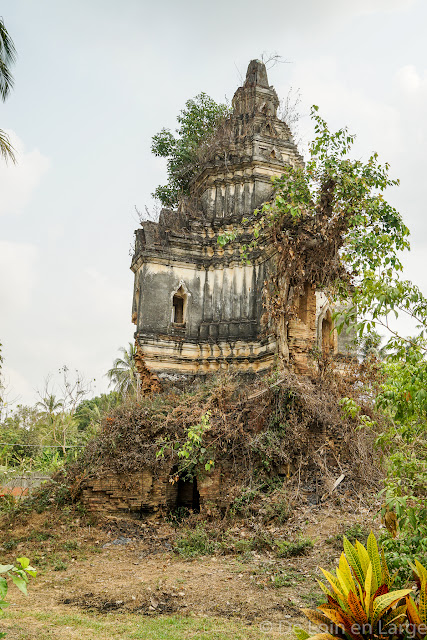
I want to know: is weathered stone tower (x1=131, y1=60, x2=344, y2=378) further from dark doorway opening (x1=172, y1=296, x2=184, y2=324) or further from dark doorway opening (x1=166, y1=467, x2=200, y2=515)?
dark doorway opening (x1=166, y1=467, x2=200, y2=515)

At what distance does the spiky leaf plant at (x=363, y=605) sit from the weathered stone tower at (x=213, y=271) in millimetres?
10000

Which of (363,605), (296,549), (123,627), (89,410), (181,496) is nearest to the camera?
(363,605)

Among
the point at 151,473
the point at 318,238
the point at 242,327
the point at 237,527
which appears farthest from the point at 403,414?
the point at 242,327

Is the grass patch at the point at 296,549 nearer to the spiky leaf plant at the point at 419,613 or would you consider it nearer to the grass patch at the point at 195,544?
the grass patch at the point at 195,544

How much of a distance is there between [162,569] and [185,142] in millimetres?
16378

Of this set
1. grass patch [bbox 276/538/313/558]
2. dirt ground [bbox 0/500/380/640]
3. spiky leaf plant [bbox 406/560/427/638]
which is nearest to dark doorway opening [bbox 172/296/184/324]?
dirt ground [bbox 0/500/380/640]

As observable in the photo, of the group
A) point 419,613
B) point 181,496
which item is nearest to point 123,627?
point 419,613

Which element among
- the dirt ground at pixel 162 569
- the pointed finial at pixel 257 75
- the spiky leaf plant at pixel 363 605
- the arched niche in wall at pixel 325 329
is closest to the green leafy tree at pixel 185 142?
the pointed finial at pixel 257 75

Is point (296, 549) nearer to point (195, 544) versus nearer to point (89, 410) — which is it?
point (195, 544)

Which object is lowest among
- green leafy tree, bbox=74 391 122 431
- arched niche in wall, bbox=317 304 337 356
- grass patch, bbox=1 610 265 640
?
green leafy tree, bbox=74 391 122 431

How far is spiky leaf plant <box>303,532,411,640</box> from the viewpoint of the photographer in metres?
3.35

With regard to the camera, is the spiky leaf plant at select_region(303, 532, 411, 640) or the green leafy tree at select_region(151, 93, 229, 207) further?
the green leafy tree at select_region(151, 93, 229, 207)

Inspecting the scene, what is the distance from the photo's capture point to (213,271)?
52.9ft

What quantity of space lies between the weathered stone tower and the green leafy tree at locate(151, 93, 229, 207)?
2.97 metres
